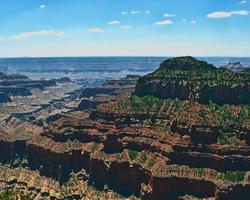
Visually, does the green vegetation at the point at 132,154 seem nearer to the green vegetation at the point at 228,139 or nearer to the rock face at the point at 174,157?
the rock face at the point at 174,157

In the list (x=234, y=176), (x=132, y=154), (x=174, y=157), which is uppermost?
(x=174, y=157)

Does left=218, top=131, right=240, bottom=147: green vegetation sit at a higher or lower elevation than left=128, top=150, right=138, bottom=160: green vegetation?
higher

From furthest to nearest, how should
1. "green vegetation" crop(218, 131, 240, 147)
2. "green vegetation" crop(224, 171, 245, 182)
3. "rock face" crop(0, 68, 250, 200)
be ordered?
1. "green vegetation" crop(218, 131, 240, 147)
2. "rock face" crop(0, 68, 250, 200)
3. "green vegetation" crop(224, 171, 245, 182)

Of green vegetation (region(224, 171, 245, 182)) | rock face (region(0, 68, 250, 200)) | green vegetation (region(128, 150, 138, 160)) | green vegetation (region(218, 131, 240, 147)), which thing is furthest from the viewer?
green vegetation (region(128, 150, 138, 160))

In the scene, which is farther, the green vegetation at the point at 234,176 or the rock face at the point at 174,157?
the rock face at the point at 174,157

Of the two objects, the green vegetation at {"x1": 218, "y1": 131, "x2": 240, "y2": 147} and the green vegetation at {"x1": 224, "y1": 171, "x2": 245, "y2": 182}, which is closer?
the green vegetation at {"x1": 224, "y1": 171, "x2": 245, "y2": 182}

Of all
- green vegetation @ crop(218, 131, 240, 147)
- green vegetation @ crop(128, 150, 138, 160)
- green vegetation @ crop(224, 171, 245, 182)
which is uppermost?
green vegetation @ crop(218, 131, 240, 147)

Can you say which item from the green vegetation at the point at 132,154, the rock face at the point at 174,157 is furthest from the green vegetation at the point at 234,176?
the green vegetation at the point at 132,154

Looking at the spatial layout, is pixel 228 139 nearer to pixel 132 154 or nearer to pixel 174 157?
pixel 174 157

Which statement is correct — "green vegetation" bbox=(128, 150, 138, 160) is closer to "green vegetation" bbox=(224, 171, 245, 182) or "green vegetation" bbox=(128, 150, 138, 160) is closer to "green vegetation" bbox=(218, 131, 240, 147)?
"green vegetation" bbox=(218, 131, 240, 147)

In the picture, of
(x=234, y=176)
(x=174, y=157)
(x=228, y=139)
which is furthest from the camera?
(x=228, y=139)

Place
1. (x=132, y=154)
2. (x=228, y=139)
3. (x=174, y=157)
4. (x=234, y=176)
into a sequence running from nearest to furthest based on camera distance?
(x=234, y=176) < (x=174, y=157) < (x=228, y=139) < (x=132, y=154)

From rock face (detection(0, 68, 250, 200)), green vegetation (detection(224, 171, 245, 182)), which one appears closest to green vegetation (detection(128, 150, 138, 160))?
rock face (detection(0, 68, 250, 200))

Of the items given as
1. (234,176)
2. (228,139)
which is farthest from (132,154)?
(234,176)
